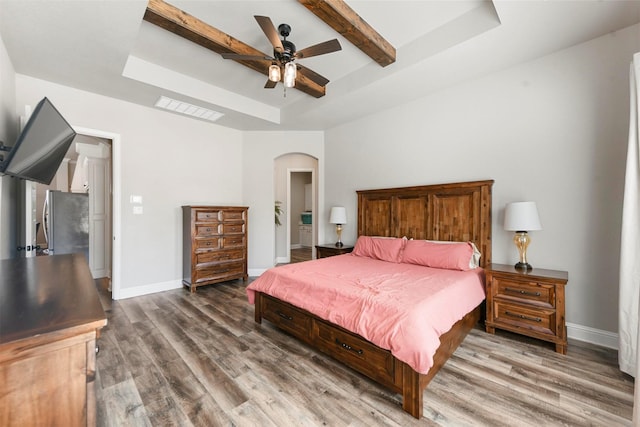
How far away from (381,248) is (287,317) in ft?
5.46

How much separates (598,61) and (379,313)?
3.15 m

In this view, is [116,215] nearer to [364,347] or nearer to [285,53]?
[285,53]

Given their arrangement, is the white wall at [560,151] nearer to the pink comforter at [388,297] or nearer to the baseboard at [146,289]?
the pink comforter at [388,297]

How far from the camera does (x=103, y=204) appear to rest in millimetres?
4691

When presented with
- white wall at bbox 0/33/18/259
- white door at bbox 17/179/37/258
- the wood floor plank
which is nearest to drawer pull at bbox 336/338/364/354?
the wood floor plank

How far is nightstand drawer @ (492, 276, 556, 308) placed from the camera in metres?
2.40

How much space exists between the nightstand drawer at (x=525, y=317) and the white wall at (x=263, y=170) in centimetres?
334

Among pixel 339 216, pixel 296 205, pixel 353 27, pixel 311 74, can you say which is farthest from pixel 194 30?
pixel 296 205

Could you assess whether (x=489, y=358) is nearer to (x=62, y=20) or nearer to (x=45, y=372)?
(x=45, y=372)

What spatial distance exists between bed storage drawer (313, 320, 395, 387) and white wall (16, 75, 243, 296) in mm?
3150

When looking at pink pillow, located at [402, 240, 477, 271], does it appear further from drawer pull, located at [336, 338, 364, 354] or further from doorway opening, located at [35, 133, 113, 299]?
doorway opening, located at [35, 133, 113, 299]

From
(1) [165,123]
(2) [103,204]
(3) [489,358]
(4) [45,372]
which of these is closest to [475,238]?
(3) [489,358]

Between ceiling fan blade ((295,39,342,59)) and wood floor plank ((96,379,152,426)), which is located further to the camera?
ceiling fan blade ((295,39,342,59))

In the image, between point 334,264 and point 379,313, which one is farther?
point 334,264
